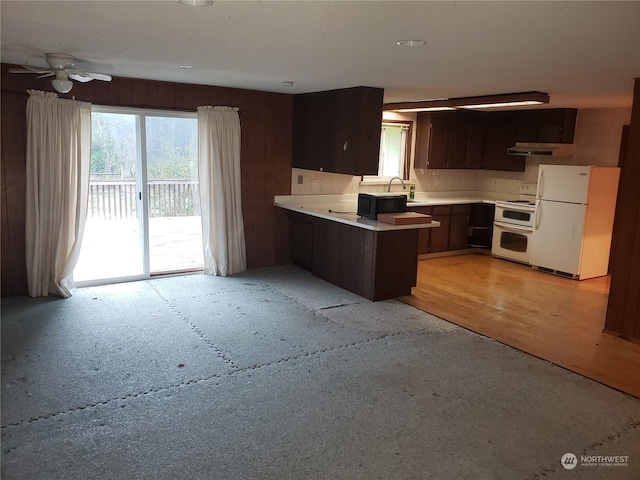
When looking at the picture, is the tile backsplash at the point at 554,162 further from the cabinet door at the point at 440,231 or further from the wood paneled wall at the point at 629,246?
the wood paneled wall at the point at 629,246

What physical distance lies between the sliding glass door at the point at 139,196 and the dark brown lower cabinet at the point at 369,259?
1699mm

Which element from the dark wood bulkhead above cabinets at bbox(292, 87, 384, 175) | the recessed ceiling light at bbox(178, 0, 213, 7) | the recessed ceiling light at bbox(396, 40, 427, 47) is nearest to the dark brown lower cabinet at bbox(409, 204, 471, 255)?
the dark wood bulkhead above cabinets at bbox(292, 87, 384, 175)

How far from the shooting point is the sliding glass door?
542 cm

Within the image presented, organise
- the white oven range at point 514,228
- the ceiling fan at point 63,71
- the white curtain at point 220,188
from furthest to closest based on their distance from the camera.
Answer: the white oven range at point 514,228, the white curtain at point 220,188, the ceiling fan at point 63,71

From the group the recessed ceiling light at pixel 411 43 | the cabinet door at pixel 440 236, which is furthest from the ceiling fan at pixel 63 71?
the cabinet door at pixel 440 236

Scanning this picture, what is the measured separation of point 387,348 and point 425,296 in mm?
1624

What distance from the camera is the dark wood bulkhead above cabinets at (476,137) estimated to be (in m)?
7.15

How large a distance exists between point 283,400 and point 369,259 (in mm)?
2312

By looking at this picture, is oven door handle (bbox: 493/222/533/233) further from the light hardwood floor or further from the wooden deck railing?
the wooden deck railing

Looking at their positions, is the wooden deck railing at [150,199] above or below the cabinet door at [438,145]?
below

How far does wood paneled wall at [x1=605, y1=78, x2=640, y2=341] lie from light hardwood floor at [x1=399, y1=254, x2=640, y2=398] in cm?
20

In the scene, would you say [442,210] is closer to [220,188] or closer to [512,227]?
[512,227]

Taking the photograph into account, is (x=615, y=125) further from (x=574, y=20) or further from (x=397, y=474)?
(x=397, y=474)

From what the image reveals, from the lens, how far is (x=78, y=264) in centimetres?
552
